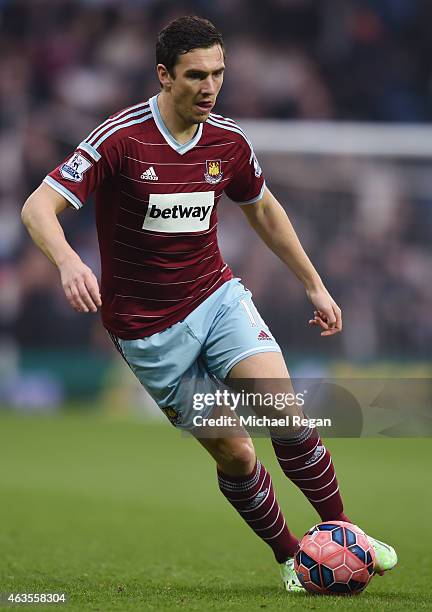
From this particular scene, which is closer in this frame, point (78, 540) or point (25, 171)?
point (78, 540)

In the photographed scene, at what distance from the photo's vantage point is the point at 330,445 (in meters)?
13.1

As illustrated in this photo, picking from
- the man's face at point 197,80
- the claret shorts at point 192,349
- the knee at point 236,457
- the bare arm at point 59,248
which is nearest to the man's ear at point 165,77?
the man's face at point 197,80

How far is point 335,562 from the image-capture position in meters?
4.73

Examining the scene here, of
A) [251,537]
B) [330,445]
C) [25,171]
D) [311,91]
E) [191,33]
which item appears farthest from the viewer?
[311,91]

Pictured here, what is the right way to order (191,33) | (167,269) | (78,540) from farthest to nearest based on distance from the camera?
1. (78,540)
2. (167,269)
3. (191,33)

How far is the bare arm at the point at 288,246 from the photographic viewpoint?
5312 millimetres

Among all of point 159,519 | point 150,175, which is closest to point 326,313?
point 150,175

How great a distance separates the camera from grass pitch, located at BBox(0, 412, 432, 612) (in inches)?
191

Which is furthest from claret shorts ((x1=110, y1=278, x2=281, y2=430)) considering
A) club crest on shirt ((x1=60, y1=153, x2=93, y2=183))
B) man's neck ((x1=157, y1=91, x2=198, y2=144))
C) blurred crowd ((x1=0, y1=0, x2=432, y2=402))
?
blurred crowd ((x1=0, y1=0, x2=432, y2=402))

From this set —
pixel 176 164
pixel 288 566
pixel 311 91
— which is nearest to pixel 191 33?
pixel 176 164

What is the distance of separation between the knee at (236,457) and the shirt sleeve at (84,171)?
1.25 meters

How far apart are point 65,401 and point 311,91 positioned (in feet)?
20.0

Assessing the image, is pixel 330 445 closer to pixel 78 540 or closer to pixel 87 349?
pixel 87 349

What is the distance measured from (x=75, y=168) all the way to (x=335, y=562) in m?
1.95
